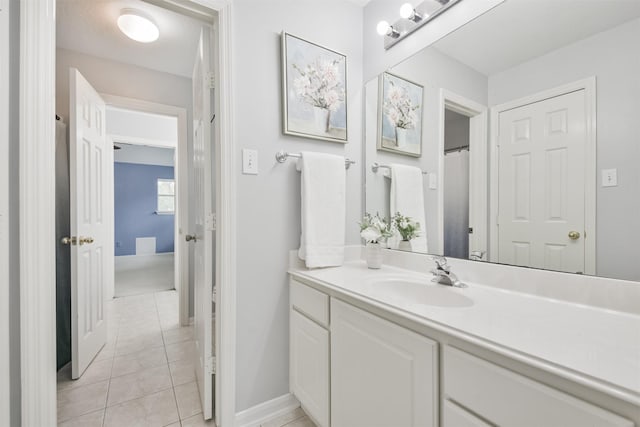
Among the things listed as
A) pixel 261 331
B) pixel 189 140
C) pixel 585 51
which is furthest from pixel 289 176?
pixel 189 140

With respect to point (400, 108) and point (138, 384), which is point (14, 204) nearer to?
point (138, 384)

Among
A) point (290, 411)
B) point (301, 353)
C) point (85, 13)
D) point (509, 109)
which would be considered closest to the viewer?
point (509, 109)

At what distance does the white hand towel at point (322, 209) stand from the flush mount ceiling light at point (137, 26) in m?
1.61

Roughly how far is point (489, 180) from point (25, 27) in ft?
6.22

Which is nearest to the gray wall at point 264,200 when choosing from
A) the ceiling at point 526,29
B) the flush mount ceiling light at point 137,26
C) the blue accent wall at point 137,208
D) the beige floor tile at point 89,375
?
the ceiling at point 526,29

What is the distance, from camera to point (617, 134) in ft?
2.86

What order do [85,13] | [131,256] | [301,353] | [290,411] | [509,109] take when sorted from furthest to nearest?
[131,256], [85,13], [290,411], [301,353], [509,109]

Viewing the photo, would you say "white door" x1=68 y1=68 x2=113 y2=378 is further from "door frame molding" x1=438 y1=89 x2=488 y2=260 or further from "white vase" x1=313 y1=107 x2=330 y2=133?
"door frame molding" x1=438 y1=89 x2=488 y2=260

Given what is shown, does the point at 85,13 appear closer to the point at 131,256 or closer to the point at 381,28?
the point at 381,28

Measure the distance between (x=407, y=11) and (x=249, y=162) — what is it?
1.15m

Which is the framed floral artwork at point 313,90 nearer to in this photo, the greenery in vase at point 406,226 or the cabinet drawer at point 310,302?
the greenery in vase at point 406,226

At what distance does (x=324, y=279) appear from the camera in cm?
127

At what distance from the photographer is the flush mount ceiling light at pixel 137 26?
6.18ft

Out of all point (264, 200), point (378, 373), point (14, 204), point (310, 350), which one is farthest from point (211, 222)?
point (378, 373)
